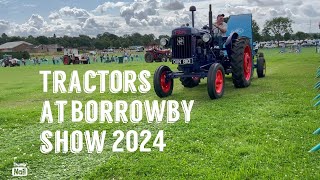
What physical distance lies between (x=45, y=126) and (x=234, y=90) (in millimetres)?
5693

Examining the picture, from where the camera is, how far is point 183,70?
34.7ft

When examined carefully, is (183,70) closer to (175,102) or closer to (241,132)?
(175,102)

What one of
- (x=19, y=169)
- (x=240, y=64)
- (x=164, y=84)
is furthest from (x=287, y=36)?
(x=19, y=169)

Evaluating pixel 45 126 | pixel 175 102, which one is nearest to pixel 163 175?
pixel 45 126

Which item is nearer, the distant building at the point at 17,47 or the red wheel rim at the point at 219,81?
the red wheel rim at the point at 219,81

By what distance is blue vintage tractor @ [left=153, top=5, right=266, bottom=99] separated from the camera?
9.84m

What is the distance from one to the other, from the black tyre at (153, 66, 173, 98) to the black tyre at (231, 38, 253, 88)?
187 cm

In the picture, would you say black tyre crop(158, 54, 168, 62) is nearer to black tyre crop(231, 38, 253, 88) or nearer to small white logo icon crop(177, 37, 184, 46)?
black tyre crop(231, 38, 253, 88)

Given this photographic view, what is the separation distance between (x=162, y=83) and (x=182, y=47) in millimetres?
1146

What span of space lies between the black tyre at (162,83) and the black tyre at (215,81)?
57.9 inches

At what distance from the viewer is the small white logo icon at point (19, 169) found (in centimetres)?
490

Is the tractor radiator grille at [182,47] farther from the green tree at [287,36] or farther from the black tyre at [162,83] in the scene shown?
the green tree at [287,36]

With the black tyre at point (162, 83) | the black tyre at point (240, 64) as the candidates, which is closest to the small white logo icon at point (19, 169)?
the black tyre at point (162, 83)

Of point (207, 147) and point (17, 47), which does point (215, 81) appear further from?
point (17, 47)
